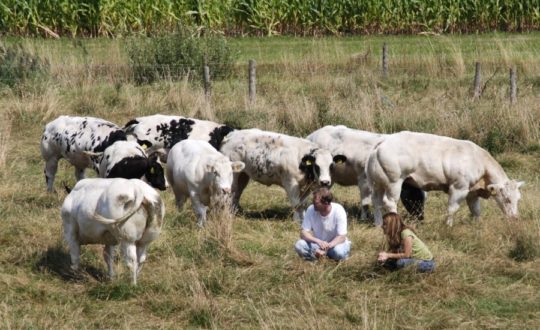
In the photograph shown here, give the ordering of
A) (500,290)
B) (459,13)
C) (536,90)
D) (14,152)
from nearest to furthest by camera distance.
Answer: (500,290)
(14,152)
(536,90)
(459,13)

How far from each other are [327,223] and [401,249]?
914mm

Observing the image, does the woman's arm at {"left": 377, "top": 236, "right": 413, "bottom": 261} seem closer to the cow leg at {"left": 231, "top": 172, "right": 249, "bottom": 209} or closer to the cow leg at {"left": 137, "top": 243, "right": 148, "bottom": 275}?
the cow leg at {"left": 137, "top": 243, "right": 148, "bottom": 275}

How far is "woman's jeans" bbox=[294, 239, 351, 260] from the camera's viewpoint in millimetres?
10828

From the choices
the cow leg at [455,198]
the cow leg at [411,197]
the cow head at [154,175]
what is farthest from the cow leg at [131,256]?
the cow leg at [411,197]

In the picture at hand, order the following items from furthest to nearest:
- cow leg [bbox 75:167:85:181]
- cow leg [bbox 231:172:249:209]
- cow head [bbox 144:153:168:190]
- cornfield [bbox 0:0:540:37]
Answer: cornfield [bbox 0:0:540:37] → cow leg [bbox 75:167:85:181] → cow leg [bbox 231:172:249:209] → cow head [bbox 144:153:168:190]

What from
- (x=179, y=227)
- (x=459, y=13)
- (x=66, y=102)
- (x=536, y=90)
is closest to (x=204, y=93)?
(x=66, y=102)

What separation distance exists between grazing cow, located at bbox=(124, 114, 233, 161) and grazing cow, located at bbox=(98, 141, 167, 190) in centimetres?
182

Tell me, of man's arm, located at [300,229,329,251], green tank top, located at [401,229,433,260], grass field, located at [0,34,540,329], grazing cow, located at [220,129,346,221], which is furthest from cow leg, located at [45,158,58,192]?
green tank top, located at [401,229,433,260]

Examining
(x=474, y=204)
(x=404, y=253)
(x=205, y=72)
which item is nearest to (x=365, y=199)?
(x=474, y=204)

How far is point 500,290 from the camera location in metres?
10.3

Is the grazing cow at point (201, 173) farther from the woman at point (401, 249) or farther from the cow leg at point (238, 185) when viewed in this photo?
the woman at point (401, 249)

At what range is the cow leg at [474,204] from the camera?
13781 millimetres

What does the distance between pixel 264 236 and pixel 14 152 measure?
7214 millimetres

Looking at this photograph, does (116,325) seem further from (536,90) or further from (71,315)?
(536,90)
